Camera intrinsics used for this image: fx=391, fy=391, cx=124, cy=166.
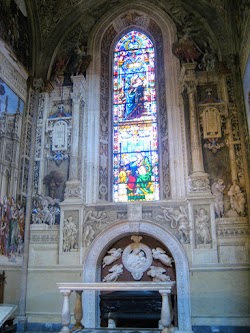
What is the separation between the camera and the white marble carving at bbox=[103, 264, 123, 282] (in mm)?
10234

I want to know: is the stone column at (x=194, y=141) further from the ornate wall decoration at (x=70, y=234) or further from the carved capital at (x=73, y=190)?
the ornate wall decoration at (x=70, y=234)

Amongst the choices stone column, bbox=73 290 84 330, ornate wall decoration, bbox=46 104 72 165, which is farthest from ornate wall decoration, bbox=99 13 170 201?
stone column, bbox=73 290 84 330

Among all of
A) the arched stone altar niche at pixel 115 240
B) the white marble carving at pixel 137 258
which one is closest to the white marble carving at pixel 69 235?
the arched stone altar niche at pixel 115 240

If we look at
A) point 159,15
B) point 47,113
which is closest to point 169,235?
point 47,113

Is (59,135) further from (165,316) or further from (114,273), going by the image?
(165,316)

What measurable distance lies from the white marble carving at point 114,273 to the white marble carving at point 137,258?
0.19m

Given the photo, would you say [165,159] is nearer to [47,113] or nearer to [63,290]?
[47,113]

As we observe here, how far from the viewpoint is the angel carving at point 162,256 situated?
1016cm

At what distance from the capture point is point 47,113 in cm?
1222

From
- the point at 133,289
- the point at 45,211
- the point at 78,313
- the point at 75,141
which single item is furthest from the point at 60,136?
the point at 133,289

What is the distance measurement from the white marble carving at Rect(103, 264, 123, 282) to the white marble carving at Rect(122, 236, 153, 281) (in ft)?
0.63

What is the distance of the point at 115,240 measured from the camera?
10.7 m

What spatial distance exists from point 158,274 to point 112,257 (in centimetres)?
132

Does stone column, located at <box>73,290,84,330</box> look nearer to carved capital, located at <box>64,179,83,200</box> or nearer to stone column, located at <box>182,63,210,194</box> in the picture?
carved capital, located at <box>64,179,83,200</box>
